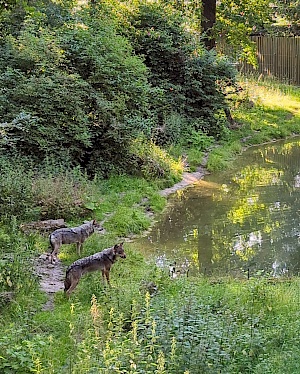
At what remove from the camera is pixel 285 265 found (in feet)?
26.0

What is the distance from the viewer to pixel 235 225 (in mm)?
9602

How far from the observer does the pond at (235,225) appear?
8070 millimetres

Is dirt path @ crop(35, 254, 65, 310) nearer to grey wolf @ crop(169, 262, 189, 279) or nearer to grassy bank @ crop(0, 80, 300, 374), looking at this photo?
grassy bank @ crop(0, 80, 300, 374)

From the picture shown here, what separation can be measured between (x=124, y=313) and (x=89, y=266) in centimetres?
107

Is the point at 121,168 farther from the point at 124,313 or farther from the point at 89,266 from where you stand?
the point at 124,313

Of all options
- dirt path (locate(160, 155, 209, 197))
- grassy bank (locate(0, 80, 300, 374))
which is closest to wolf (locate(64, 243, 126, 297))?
grassy bank (locate(0, 80, 300, 374))

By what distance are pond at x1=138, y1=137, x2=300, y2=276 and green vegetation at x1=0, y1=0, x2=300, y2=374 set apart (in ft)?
1.64

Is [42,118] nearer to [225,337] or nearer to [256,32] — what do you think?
[225,337]

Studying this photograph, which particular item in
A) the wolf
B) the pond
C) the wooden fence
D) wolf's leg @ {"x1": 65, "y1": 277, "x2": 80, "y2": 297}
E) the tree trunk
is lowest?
the pond

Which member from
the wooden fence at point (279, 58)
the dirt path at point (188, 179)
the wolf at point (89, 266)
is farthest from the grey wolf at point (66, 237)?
the wooden fence at point (279, 58)

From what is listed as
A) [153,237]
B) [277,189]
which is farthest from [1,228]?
[277,189]

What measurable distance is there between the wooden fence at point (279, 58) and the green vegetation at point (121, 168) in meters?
2.04

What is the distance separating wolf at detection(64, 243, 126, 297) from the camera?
245 inches

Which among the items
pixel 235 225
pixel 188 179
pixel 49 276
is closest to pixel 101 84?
pixel 188 179
